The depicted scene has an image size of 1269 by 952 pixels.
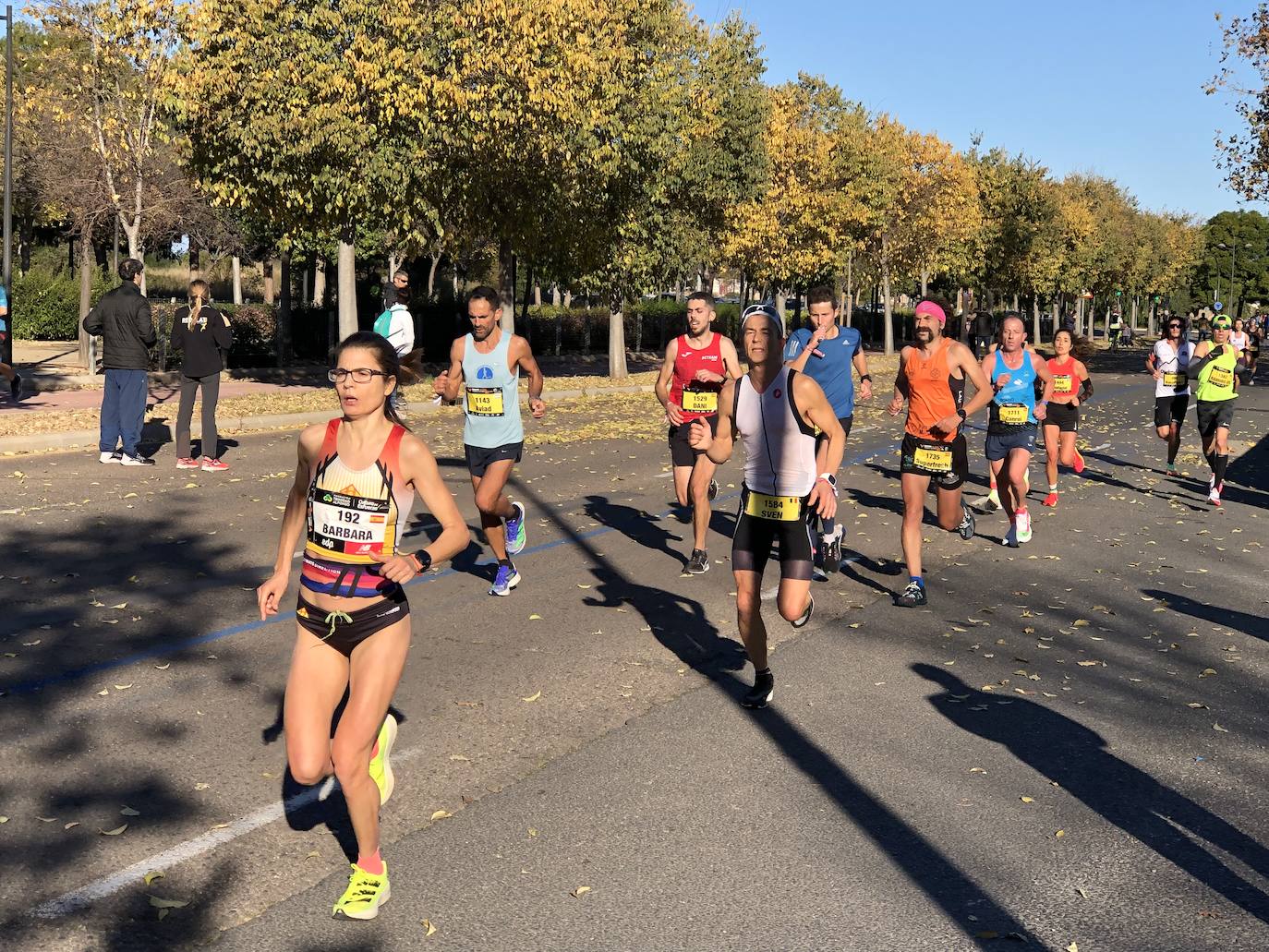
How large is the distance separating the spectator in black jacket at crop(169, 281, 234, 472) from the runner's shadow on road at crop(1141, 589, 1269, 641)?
950 centimetres

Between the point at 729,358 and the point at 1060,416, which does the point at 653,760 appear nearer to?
the point at 729,358

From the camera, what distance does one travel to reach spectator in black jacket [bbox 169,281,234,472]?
554 inches

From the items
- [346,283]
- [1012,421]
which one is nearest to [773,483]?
[1012,421]

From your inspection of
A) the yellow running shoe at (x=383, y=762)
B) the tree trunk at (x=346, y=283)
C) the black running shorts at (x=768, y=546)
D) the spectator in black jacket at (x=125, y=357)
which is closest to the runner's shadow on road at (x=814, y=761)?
the black running shorts at (x=768, y=546)

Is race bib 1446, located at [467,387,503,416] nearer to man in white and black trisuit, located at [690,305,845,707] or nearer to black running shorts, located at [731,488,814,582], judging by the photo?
man in white and black trisuit, located at [690,305,845,707]

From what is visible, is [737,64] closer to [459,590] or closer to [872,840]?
[459,590]

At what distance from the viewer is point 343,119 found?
21.1 m

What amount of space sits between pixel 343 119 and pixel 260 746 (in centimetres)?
1736

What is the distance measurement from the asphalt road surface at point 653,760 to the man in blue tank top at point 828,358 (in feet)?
1.20

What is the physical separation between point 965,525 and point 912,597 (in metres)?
2.99

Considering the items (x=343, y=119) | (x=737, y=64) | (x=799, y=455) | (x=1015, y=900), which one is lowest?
(x=1015, y=900)

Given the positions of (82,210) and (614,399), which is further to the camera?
(82,210)

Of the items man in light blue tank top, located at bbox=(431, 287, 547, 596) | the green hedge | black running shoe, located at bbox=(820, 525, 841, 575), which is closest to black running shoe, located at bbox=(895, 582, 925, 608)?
black running shoe, located at bbox=(820, 525, 841, 575)

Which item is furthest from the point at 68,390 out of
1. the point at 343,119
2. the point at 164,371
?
the point at 343,119
